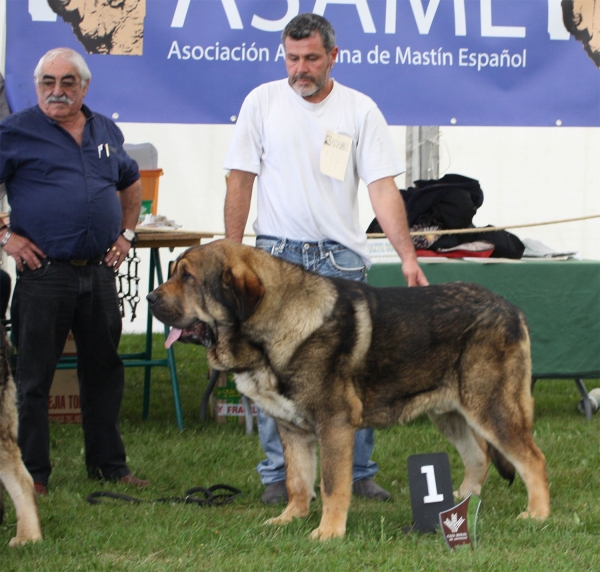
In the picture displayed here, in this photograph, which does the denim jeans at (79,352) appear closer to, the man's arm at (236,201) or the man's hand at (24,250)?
the man's hand at (24,250)

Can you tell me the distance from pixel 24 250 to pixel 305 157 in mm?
1540

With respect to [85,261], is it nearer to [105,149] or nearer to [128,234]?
[128,234]

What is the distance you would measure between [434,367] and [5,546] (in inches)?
79.3

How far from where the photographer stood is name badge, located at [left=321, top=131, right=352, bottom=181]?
14.1ft

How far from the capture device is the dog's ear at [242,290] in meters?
3.56

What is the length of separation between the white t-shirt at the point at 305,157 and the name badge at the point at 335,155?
0.04m

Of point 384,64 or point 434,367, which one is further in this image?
point 384,64

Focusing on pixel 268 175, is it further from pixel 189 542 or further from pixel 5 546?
pixel 5 546

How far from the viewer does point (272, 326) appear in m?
3.67

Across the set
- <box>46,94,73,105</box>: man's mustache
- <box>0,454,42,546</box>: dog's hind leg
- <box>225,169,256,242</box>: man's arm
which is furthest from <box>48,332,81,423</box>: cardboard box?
<box>0,454,42,546</box>: dog's hind leg

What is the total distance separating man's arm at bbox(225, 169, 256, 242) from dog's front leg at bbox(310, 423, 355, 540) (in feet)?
3.96

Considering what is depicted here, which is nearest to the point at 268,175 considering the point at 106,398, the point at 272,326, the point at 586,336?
the point at 272,326

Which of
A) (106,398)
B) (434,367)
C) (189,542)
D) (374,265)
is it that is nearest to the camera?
(189,542)

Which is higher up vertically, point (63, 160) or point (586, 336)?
point (63, 160)
